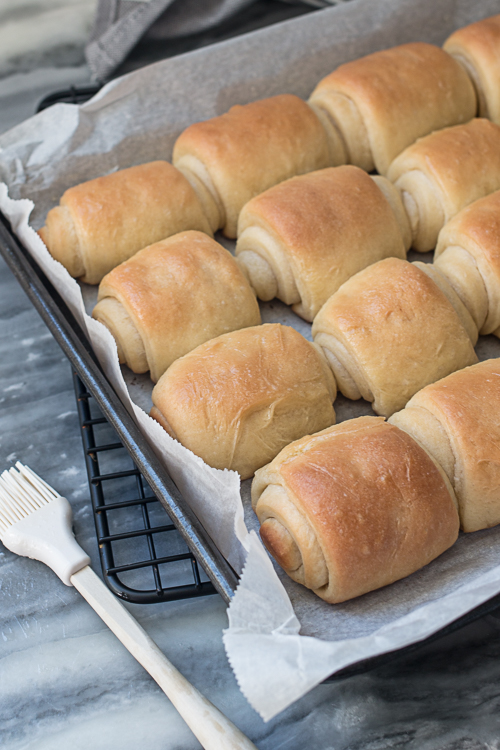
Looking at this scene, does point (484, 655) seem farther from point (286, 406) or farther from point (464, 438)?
point (286, 406)

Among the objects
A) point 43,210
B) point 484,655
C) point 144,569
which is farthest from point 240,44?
point 484,655

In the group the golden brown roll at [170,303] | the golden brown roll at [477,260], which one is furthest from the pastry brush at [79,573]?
the golden brown roll at [477,260]

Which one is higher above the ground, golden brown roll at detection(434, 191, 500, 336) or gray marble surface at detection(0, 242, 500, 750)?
golden brown roll at detection(434, 191, 500, 336)

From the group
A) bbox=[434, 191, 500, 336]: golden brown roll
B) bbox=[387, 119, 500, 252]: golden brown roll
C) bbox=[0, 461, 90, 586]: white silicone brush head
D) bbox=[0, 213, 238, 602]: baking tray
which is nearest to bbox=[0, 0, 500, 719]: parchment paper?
bbox=[0, 213, 238, 602]: baking tray

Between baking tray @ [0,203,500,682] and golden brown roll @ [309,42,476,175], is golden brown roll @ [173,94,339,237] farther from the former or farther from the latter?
baking tray @ [0,203,500,682]

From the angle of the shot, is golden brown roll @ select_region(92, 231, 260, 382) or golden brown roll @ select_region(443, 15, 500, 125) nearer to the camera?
golden brown roll @ select_region(92, 231, 260, 382)

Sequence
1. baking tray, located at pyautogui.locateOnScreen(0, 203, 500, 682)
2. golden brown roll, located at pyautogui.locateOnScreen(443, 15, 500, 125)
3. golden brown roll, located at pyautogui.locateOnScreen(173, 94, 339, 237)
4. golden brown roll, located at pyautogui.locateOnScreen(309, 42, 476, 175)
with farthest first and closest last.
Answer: golden brown roll, located at pyautogui.locateOnScreen(443, 15, 500, 125) → golden brown roll, located at pyautogui.locateOnScreen(309, 42, 476, 175) → golden brown roll, located at pyautogui.locateOnScreen(173, 94, 339, 237) → baking tray, located at pyautogui.locateOnScreen(0, 203, 500, 682)
